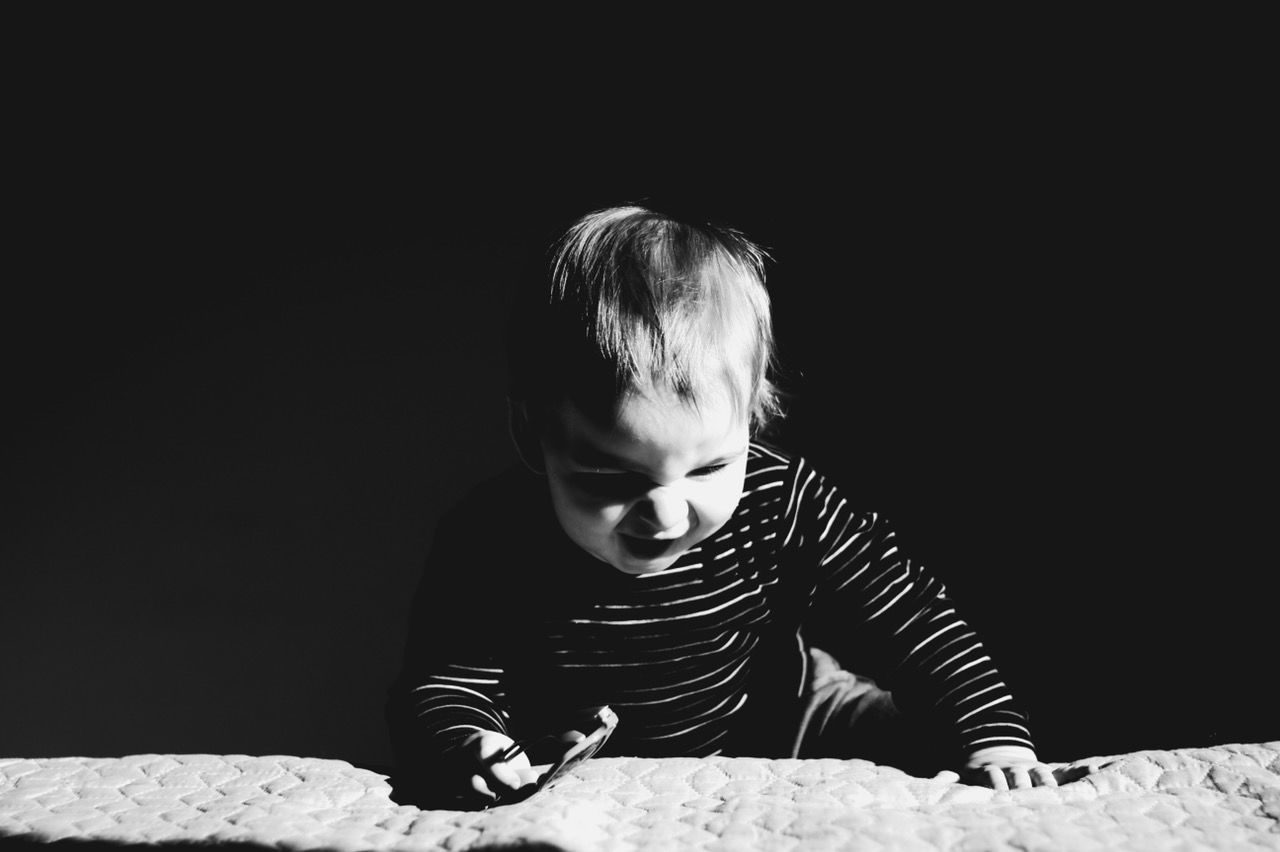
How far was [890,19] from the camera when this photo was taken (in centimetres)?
87

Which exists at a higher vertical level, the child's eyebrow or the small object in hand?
the child's eyebrow

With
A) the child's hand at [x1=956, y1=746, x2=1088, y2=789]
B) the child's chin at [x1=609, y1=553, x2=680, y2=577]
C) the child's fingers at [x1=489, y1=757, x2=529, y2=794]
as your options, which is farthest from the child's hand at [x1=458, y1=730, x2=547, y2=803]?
the child's hand at [x1=956, y1=746, x2=1088, y2=789]

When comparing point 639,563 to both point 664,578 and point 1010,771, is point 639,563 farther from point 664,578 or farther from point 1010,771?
point 1010,771

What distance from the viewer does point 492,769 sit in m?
0.63

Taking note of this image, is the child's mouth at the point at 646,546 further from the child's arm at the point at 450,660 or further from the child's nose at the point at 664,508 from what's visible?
the child's arm at the point at 450,660

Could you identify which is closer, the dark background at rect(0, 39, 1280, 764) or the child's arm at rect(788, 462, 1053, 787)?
the child's arm at rect(788, 462, 1053, 787)

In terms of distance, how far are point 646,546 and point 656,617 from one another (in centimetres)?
15

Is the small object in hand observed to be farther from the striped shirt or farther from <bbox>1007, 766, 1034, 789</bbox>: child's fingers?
<bbox>1007, 766, 1034, 789</bbox>: child's fingers

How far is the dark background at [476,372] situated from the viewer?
862 mm

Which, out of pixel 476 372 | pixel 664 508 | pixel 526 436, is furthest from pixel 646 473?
pixel 476 372

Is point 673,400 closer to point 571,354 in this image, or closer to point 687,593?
point 571,354

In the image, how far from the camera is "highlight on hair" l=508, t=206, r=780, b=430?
620 millimetres

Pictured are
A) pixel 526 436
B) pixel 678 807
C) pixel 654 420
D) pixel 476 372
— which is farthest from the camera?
pixel 476 372

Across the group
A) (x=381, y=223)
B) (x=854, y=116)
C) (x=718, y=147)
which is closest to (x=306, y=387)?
(x=381, y=223)
